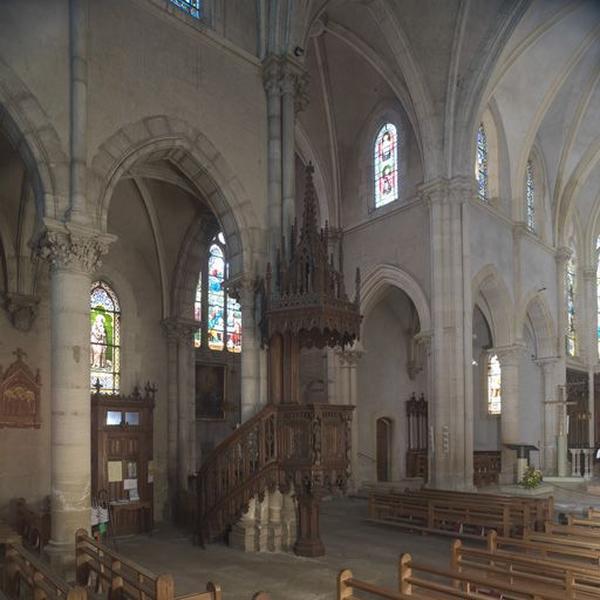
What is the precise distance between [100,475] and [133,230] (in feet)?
19.9

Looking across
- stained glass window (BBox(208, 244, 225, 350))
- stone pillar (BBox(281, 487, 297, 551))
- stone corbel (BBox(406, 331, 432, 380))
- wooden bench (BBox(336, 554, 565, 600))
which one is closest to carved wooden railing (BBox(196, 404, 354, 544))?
stone pillar (BBox(281, 487, 297, 551))

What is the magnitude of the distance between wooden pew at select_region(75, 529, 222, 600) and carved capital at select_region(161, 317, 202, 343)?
9.40 m

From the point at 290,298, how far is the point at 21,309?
20.1 ft

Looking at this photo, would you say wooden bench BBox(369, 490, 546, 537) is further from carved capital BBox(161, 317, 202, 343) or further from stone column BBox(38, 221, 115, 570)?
stone column BBox(38, 221, 115, 570)

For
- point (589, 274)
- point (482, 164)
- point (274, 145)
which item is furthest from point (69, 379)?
point (589, 274)

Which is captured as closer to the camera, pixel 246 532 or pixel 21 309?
pixel 246 532

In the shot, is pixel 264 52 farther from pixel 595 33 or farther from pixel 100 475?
pixel 595 33

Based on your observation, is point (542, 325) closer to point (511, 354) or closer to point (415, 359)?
point (511, 354)

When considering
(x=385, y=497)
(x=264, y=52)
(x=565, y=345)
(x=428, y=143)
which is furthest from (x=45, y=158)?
(x=565, y=345)

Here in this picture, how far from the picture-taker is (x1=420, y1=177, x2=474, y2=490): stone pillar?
60.1ft

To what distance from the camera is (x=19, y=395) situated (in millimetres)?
13836

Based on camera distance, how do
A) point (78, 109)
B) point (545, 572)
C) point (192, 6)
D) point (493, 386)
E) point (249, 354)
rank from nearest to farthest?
1. point (545, 572)
2. point (78, 109)
3. point (249, 354)
4. point (192, 6)
5. point (493, 386)

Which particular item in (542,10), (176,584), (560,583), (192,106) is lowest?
(176,584)

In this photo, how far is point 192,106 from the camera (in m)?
12.0
